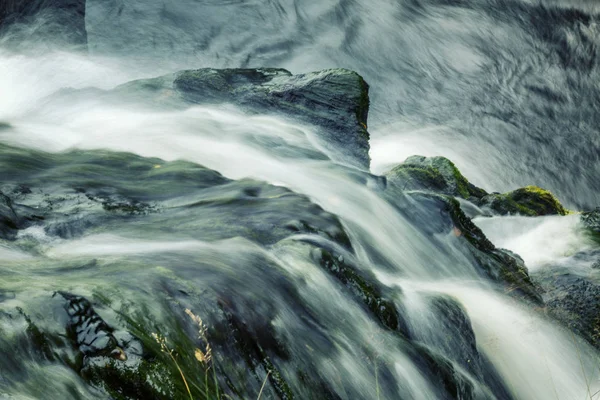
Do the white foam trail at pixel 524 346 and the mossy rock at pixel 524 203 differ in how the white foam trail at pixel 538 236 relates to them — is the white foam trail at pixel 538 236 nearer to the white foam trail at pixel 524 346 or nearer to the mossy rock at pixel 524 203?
the mossy rock at pixel 524 203

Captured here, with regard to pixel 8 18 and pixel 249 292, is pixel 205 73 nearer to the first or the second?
pixel 8 18

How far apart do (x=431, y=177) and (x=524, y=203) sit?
204cm

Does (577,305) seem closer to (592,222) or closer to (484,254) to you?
(484,254)

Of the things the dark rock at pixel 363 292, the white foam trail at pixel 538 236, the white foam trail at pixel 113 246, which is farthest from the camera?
the white foam trail at pixel 538 236

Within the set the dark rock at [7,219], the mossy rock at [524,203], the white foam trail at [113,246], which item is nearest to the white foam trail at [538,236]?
the mossy rock at [524,203]

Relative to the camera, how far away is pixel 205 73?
10.2 metres

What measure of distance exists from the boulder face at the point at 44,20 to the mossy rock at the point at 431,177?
6600mm

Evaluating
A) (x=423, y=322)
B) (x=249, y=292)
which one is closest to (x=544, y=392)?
(x=423, y=322)

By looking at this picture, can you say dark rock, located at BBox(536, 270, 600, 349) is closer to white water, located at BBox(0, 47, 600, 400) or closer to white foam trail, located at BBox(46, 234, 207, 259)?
white water, located at BBox(0, 47, 600, 400)

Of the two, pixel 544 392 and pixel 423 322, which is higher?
pixel 423 322

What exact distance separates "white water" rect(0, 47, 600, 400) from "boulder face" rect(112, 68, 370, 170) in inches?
13.3

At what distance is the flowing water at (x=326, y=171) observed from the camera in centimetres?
372

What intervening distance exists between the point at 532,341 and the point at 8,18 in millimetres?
10387

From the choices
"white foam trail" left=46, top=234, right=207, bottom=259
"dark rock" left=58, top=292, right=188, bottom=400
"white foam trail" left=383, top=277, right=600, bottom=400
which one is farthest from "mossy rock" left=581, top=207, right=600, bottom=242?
"dark rock" left=58, top=292, right=188, bottom=400
